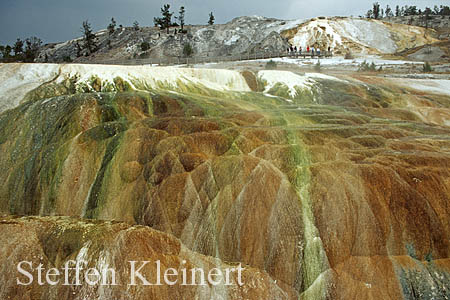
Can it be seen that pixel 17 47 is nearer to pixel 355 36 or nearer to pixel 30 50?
pixel 30 50

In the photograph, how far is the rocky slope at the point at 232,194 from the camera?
17.0 feet

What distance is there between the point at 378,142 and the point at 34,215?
806 centimetres

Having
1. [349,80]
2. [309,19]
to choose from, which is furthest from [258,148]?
[309,19]

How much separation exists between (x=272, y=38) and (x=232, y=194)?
4563cm

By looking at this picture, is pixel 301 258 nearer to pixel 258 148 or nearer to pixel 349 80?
pixel 258 148

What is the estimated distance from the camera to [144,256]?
5.10 meters

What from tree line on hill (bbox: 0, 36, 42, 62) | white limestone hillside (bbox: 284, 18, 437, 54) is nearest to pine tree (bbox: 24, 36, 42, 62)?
tree line on hill (bbox: 0, 36, 42, 62)

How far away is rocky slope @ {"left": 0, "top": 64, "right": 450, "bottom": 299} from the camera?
5168 mm

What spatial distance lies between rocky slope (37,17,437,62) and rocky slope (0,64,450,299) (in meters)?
36.1

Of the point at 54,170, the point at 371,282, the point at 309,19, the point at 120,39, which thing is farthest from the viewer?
the point at 120,39

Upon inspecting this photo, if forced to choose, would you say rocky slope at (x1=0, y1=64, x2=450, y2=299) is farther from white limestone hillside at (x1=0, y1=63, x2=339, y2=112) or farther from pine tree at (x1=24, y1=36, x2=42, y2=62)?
pine tree at (x1=24, y1=36, x2=42, y2=62)

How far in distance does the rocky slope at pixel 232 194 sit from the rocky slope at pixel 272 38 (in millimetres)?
36145

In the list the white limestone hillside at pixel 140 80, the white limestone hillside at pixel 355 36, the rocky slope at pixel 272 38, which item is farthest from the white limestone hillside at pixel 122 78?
the white limestone hillside at pixel 355 36

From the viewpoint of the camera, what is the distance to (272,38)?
156ft
